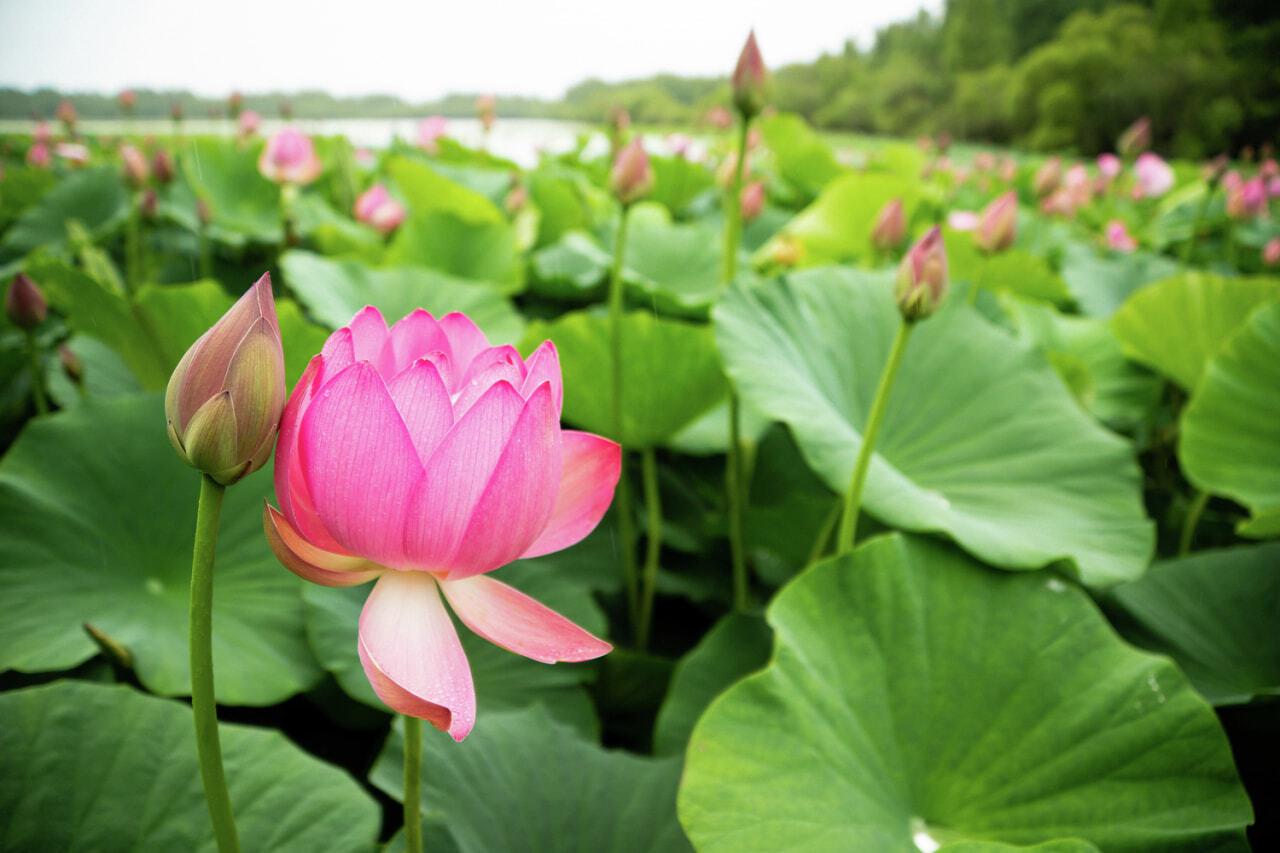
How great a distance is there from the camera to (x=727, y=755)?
598 mm

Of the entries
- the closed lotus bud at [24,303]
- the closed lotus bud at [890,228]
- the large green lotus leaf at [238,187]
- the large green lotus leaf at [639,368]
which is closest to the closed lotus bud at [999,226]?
the closed lotus bud at [890,228]

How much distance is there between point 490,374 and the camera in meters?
0.38

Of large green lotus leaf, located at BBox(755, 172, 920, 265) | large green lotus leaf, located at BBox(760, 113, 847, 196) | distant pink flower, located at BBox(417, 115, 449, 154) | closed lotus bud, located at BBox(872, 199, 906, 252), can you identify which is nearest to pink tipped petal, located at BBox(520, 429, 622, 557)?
closed lotus bud, located at BBox(872, 199, 906, 252)

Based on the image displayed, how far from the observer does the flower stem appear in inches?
35.9

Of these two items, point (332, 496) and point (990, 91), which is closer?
point (332, 496)

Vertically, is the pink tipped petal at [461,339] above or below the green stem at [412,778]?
above

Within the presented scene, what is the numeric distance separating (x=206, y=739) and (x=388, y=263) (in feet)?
3.96

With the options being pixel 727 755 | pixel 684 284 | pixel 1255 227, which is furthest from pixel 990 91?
pixel 727 755

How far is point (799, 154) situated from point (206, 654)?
2670 mm

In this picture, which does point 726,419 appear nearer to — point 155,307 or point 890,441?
point 890,441

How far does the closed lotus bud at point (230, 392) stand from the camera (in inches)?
12.3

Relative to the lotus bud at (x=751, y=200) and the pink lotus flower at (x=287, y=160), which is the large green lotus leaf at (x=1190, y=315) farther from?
the pink lotus flower at (x=287, y=160)

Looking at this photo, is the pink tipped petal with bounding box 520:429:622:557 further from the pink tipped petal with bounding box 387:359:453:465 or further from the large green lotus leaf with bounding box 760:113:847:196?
the large green lotus leaf with bounding box 760:113:847:196

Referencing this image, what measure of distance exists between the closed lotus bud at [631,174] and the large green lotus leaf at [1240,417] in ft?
2.45
